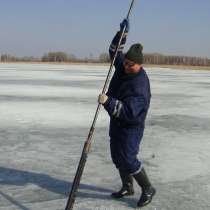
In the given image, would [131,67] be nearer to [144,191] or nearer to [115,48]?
[115,48]

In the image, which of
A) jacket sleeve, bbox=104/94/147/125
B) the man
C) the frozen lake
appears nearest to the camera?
jacket sleeve, bbox=104/94/147/125

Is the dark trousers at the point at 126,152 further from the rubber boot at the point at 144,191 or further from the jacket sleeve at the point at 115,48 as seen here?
the jacket sleeve at the point at 115,48

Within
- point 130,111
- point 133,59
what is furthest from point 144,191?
point 133,59

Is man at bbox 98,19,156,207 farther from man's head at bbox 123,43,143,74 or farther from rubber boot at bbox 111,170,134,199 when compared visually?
rubber boot at bbox 111,170,134,199

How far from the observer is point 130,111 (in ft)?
14.8

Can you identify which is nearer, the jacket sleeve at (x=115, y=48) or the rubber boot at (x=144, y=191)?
the rubber boot at (x=144, y=191)

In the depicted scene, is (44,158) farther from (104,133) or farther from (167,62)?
(167,62)

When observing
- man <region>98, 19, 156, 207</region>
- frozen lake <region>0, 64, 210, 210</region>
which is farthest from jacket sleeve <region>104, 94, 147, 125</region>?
frozen lake <region>0, 64, 210, 210</region>

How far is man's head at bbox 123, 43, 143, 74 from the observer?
458 cm

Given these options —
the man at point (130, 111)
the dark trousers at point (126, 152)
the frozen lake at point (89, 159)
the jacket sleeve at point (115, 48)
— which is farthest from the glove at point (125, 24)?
the frozen lake at point (89, 159)

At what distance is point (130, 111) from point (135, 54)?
52 centimetres

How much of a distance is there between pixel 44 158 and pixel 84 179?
1070 mm

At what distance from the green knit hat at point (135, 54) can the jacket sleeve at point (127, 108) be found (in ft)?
1.08

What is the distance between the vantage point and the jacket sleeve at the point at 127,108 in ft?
14.5
